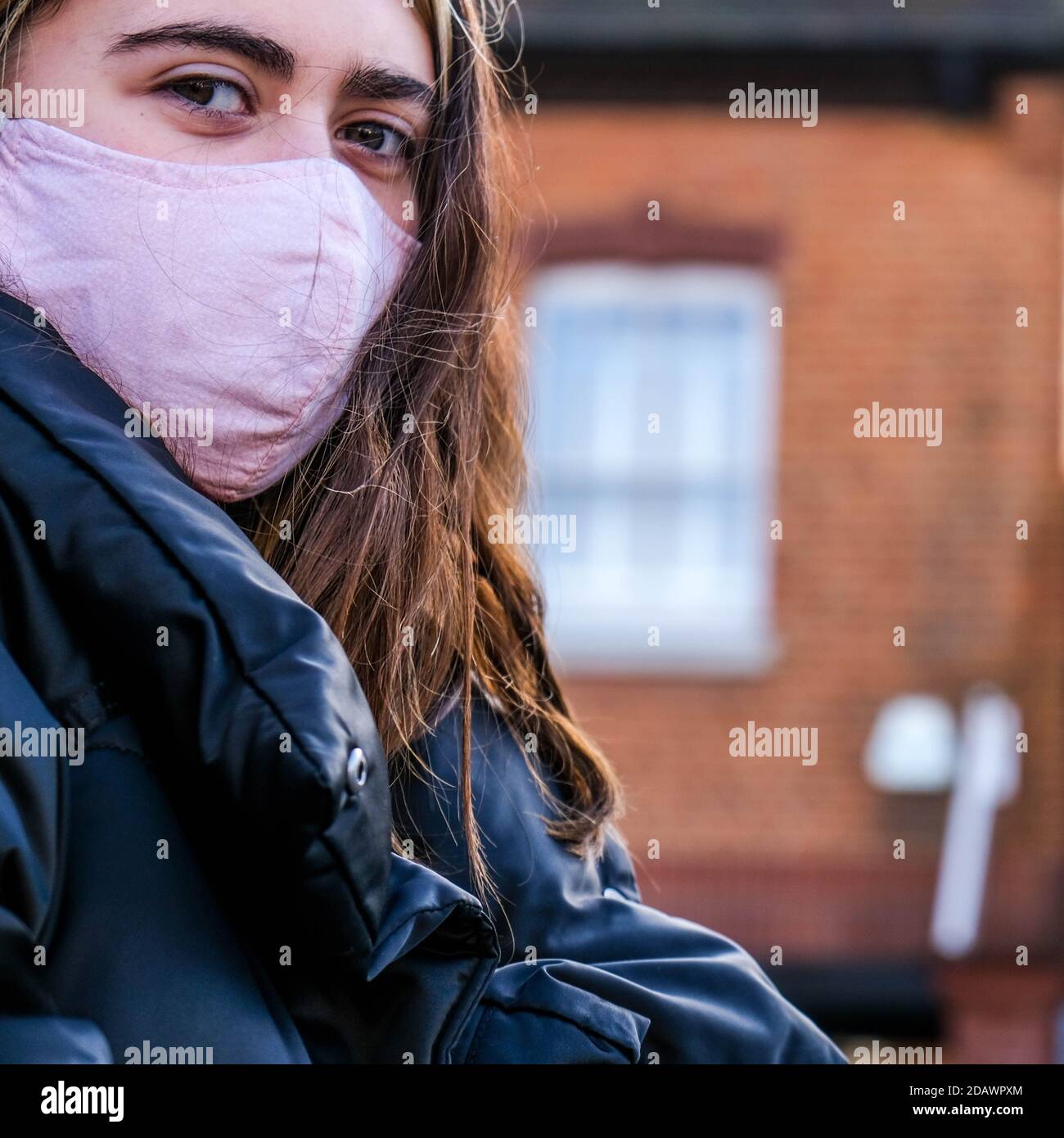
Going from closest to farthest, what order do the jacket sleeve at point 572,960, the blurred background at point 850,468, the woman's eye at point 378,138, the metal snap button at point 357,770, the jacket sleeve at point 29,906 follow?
the jacket sleeve at point 29,906, the metal snap button at point 357,770, the jacket sleeve at point 572,960, the woman's eye at point 378,138, the blurred background at point 850,468

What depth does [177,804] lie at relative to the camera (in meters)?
1.15

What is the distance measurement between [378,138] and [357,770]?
0.79m

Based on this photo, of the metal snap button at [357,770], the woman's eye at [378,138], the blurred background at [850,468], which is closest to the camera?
the metal snap button at [357,770]

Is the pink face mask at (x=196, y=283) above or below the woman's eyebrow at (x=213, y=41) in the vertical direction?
below

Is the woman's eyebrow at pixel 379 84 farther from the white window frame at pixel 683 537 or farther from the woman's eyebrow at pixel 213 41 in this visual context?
the white window frame at pixel 683 537

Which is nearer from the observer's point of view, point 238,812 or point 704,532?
point 238,812

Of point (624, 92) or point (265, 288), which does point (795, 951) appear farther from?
point (265, 288)

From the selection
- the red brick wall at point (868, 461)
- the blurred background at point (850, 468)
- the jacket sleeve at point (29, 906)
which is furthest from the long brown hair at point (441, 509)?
the red brick wall at point (868, 461)

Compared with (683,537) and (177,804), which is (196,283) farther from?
(683,537)

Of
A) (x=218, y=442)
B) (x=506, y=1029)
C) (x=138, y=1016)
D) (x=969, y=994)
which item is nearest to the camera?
(x=138, y=1016)

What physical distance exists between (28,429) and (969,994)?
610 cm

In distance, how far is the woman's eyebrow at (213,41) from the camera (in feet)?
4.71
